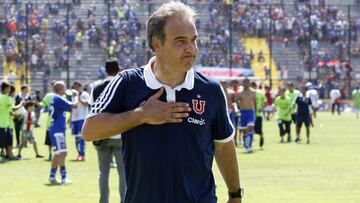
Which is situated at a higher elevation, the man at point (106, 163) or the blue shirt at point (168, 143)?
the blue shirt at point (168, 143)

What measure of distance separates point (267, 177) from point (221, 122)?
12.7 meters

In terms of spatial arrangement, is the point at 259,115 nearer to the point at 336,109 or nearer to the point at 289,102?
the point at 289,102

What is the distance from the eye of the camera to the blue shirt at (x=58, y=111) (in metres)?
16.7

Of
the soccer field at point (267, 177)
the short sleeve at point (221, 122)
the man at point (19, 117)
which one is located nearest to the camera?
the short sleeve at point (221, 122)

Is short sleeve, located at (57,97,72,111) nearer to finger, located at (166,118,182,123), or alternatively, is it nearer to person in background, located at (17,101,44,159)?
person in background, located at (17,101,44,159)

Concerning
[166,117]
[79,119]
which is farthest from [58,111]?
[166,117]

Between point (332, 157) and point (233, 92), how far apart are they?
5.15m

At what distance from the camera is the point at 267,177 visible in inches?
703

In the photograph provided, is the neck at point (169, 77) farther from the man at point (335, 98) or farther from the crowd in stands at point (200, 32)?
the man at point (335, 98)

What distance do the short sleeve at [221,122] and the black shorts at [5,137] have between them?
17.7 m

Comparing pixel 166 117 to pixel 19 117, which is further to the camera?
pixel 19 117

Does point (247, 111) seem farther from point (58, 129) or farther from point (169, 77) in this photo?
point (169, 77)

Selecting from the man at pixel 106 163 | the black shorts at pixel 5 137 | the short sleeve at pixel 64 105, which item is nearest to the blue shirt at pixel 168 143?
the man at pixel 106 163

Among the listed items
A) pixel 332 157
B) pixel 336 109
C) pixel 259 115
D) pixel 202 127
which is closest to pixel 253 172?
pixel 332 157
